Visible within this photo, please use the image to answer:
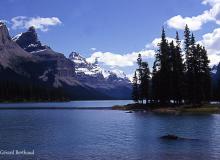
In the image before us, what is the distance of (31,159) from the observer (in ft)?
126

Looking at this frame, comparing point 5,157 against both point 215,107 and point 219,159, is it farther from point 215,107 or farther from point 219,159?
point 215,107

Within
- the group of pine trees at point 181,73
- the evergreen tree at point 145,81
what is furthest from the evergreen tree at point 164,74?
the evergreen tree at point 145,81

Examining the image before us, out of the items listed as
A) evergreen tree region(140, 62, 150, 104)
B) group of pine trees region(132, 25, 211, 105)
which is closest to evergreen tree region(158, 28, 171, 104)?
group of pine trees region(132, 25, 211, 105)

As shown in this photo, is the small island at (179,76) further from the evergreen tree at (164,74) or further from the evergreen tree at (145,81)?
the evergreen tree at (145,81)

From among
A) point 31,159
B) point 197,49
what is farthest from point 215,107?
point 31,159

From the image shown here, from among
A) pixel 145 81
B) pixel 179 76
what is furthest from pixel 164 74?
pixel 145 81

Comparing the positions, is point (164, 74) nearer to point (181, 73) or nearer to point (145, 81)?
point (181, 73)

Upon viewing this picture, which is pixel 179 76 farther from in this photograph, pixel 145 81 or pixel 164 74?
pixel 145 81

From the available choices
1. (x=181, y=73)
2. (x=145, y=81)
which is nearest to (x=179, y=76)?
(x=181, y=73)

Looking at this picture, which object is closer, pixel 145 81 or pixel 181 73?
pixel 181 73

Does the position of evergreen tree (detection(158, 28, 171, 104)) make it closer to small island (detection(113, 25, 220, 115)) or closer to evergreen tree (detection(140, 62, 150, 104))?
small island (detection(113, 25, 220, 115))

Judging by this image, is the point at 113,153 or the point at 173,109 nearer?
the point at 113,153

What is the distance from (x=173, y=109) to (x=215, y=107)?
12.0m

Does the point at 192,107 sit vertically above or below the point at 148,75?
below
